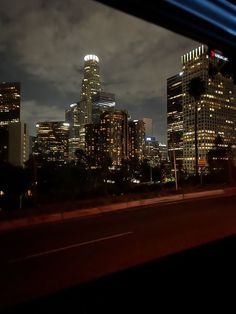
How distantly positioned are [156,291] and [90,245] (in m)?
4.93

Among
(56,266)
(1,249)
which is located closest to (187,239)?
(56,266)

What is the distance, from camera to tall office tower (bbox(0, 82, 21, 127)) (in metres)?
123

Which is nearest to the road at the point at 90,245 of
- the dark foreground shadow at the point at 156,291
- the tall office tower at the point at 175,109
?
the dark foreground shadow at the point at 156,291

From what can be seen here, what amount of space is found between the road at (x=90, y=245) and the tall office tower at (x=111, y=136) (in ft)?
360

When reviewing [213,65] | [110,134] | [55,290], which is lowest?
[55,290]

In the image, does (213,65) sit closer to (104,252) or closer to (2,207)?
(104,252)

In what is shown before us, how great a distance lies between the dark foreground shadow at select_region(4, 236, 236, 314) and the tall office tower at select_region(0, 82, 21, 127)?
4620 inches

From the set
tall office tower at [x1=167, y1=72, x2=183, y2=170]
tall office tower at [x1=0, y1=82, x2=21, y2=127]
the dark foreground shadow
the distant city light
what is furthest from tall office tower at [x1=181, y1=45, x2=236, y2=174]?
the dark foreground shadow

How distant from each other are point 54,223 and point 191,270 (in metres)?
9.74

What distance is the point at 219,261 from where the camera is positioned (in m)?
Answer: 7.96

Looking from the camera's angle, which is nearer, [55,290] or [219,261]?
[55,290]

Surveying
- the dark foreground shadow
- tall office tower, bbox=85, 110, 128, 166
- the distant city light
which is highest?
tall office tower, bbox=85, 110, 128, 166

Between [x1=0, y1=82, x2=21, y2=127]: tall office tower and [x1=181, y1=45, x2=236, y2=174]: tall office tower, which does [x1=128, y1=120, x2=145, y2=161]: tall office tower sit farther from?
[x1=0, y1=82, x2=21, y2=127]: tall office tower

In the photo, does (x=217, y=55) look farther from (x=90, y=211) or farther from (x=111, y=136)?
(x=111, y=136)
